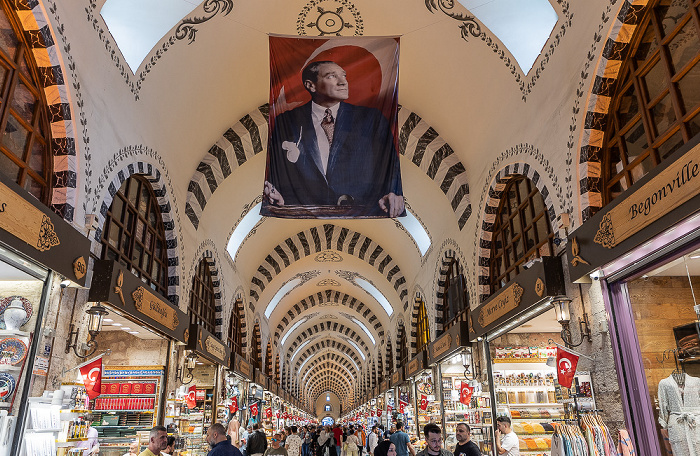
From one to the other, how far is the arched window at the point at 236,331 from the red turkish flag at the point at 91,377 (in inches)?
305

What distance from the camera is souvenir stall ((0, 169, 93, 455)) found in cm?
376

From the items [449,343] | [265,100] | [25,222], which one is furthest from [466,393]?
[25,222]

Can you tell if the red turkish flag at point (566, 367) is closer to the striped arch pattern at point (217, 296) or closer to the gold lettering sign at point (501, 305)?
the gold lettering sign at point (501, 305)

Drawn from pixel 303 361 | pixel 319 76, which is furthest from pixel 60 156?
pixel 303 361

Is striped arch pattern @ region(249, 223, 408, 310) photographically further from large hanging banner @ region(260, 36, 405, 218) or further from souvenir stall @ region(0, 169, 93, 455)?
souvenir stall @ region(0, 169, 93, 455)

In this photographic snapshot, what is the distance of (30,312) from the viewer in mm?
4242

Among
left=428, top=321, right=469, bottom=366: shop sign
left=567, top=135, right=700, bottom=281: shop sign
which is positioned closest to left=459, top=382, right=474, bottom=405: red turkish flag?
left=428, top=321, right=469, bottom=366: shop sign

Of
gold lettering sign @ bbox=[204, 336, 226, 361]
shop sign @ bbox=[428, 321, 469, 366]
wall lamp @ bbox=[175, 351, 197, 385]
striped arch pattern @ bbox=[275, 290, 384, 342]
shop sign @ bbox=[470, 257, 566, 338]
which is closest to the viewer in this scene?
shop sign @ bbox=[470, 257, 566, 338]

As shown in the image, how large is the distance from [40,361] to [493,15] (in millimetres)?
6194

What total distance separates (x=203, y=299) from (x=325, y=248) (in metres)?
5.59

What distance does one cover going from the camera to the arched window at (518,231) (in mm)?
6000

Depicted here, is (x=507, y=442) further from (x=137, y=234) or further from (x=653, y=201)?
(x=137, y=234)

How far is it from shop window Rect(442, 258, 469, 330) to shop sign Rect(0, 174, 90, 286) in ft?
21.0

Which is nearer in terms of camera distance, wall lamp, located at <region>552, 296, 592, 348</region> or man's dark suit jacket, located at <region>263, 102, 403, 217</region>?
wall lamp, located at <region>552, 296, 592, 348</region>
